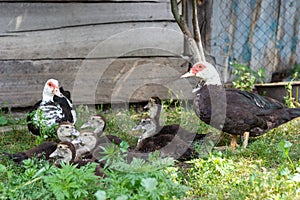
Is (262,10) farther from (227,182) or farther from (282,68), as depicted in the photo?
(227,182)

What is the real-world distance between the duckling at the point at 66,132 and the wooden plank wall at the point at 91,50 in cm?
155

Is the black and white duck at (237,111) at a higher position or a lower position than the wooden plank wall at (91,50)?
lower

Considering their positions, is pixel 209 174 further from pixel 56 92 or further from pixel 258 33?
pixel 258 33

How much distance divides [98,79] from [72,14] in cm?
95

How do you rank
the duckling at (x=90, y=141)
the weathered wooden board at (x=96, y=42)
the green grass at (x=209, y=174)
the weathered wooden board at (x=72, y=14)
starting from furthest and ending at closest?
the weathered wooden board at (x=96, y=42), the weathered wooden board at (x=72, y=14), the duckling at (x=90, y=141), the green grass at (x=209, y=174)

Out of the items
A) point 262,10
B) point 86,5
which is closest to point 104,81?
point 86,5

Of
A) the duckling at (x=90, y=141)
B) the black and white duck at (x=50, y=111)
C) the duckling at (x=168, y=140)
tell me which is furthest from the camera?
the black and white duck at (x=50, y=111)

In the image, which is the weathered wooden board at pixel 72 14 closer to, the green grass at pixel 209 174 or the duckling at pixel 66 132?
the green grass at pixel 209 174

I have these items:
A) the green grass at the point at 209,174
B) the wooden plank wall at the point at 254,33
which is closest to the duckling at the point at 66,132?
the green grass at the point at 209,174

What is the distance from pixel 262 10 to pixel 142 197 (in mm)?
5169

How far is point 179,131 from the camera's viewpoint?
468 cm

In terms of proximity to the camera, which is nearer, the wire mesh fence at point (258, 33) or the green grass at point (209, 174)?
the green grass at point (209, 174)

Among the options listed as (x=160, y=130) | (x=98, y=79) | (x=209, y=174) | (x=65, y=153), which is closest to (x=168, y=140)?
(x=160, y=130)

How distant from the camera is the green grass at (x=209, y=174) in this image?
3.03 meters
